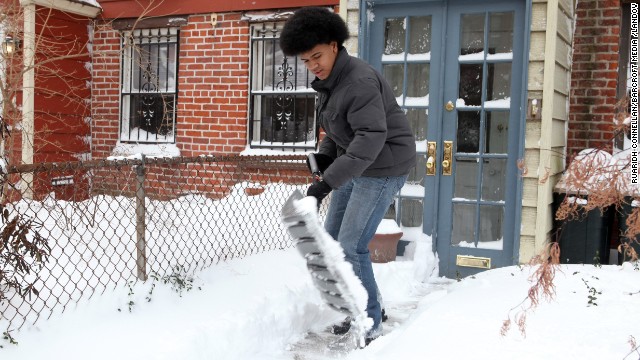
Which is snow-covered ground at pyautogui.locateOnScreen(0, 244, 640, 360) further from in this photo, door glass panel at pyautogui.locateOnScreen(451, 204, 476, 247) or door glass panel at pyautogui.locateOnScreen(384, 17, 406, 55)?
door glass panel at pyautogui.locateOnScreen(384, 17, 406, 55)

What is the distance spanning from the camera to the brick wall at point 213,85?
22.9 ft

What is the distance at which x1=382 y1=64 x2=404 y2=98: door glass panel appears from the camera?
5742mm

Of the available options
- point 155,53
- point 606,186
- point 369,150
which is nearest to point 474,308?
point 369,150

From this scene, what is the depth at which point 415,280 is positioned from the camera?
5285 mm

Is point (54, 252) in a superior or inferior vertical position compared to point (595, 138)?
inferior

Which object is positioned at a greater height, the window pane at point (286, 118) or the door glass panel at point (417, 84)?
the door glass panel at point (417, 84)

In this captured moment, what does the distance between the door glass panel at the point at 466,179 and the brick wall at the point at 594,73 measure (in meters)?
1.19

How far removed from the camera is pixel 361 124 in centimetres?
318

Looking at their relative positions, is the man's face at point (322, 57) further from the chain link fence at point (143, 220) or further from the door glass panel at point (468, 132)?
the door glass panel at point (468, 132)

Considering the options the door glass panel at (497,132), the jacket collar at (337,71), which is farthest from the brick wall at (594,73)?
the jacket collar at (337,71)

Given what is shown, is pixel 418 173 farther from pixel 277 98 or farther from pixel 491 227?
pixel 277 98

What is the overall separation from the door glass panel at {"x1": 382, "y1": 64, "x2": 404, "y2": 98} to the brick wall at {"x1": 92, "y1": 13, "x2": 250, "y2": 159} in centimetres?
189

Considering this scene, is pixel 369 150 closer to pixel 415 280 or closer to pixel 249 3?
pixel 415 280

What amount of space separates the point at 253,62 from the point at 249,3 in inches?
26.2
